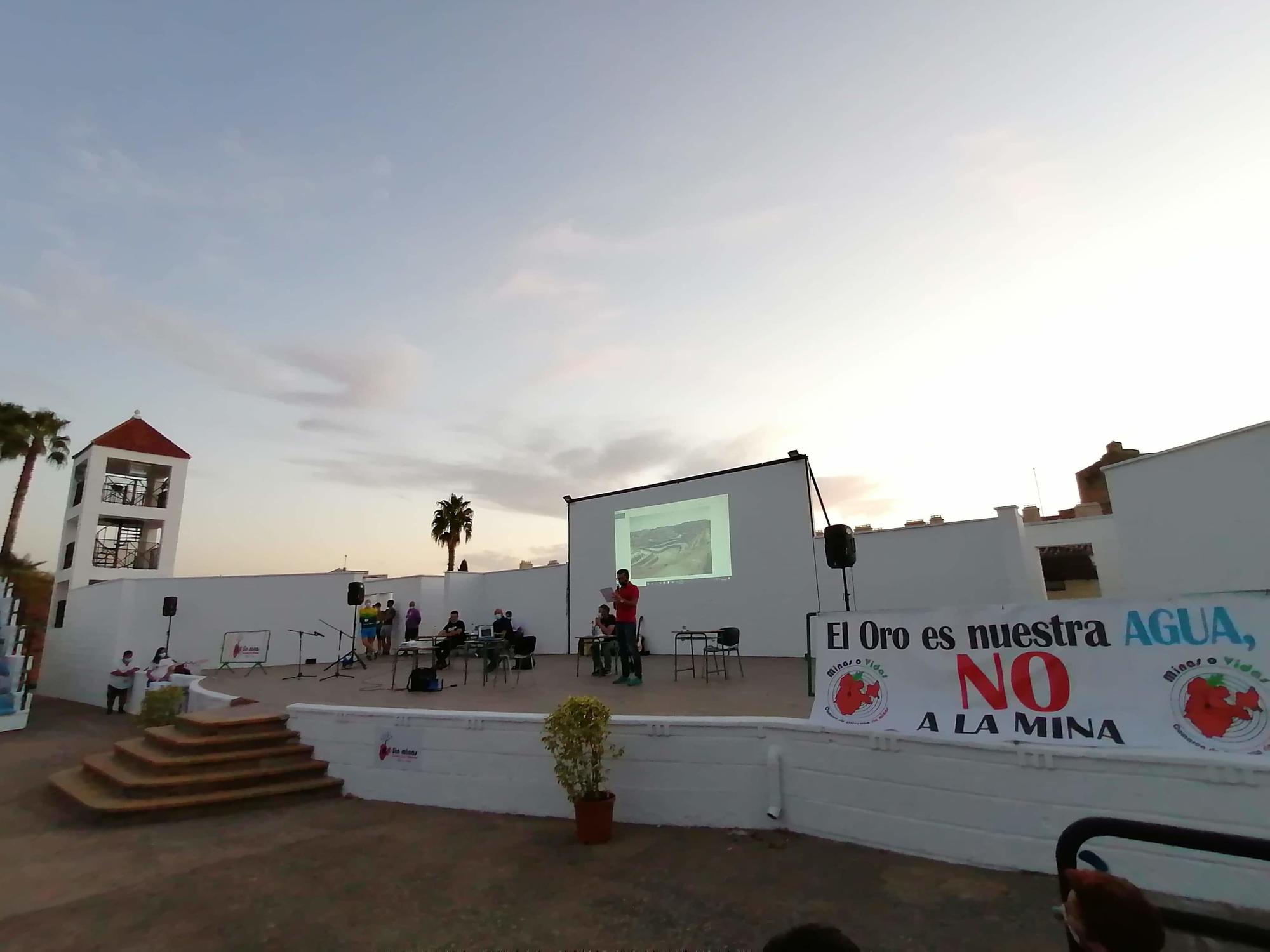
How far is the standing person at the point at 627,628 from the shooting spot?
8.34 meters

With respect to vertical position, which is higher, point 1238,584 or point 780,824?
point 1238,584

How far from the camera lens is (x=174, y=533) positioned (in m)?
21.4

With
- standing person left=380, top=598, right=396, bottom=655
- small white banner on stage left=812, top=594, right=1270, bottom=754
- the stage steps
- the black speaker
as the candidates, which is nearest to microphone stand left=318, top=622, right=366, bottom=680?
standing person left=380, top=598, right=396, bottom=655

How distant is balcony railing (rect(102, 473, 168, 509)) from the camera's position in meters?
20.6

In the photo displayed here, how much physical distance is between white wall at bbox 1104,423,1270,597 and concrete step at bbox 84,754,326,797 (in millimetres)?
9873

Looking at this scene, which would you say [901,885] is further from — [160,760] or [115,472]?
[115,472]

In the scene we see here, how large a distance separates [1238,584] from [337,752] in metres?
10.9

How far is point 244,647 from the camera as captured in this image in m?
15.1

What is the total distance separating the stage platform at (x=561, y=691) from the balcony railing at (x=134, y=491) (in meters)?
12.3

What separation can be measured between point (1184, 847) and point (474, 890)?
3.82m

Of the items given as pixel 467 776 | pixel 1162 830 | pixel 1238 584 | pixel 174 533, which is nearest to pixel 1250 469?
pixel 1238 584

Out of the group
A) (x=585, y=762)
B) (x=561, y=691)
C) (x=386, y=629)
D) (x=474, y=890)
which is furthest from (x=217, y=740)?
(x=386, y=629)

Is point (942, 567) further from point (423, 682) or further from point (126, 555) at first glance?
point (126, 555)

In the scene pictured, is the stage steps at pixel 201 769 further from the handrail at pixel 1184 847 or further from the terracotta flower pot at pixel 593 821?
the handrail at pixel 1184 847
